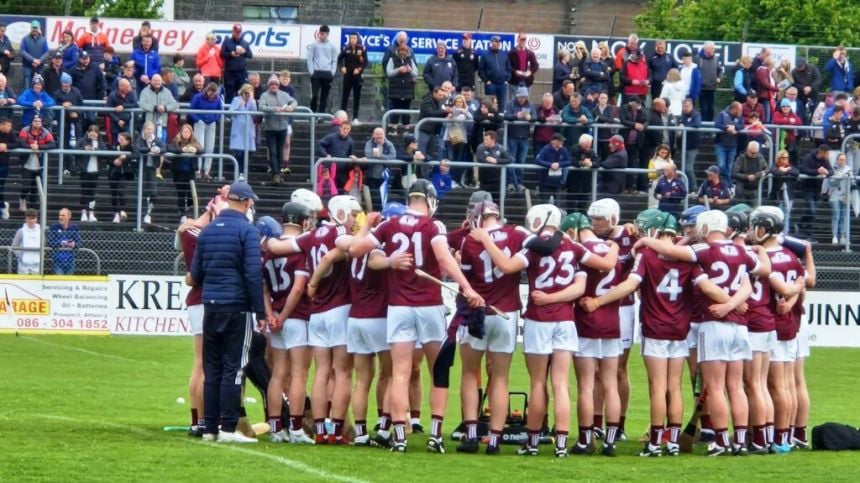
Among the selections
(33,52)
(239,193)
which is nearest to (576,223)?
(239,193)

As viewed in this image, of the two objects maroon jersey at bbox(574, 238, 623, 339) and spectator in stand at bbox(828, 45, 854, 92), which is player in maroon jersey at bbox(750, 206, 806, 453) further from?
spectator in stand at bbox(828, 45, 854, 92)

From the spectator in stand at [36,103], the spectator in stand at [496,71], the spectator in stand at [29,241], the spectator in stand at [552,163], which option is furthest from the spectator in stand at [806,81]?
the spectator in stand at [29,241]

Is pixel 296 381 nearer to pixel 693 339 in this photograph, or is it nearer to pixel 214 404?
pixel 214 404

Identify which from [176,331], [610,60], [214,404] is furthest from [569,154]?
[214,404]

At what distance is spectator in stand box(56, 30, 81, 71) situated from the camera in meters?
30.4

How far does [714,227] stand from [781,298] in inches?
46.9

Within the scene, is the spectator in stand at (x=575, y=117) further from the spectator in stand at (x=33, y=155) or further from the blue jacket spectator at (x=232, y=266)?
the blue jacket spectator at (x=232, y=266)

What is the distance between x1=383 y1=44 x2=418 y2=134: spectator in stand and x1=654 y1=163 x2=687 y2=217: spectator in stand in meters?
5.68

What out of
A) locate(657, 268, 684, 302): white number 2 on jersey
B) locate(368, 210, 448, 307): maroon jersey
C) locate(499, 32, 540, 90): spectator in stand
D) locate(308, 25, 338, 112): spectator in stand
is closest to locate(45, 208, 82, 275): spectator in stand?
locate(308, 25, 338, 112): spectator in stand

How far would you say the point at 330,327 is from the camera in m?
15.4

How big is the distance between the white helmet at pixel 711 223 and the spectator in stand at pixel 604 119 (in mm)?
14736

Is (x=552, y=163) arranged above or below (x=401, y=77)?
below

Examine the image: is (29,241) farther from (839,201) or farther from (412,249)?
(839,201)

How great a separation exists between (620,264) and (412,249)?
2.08 meters
